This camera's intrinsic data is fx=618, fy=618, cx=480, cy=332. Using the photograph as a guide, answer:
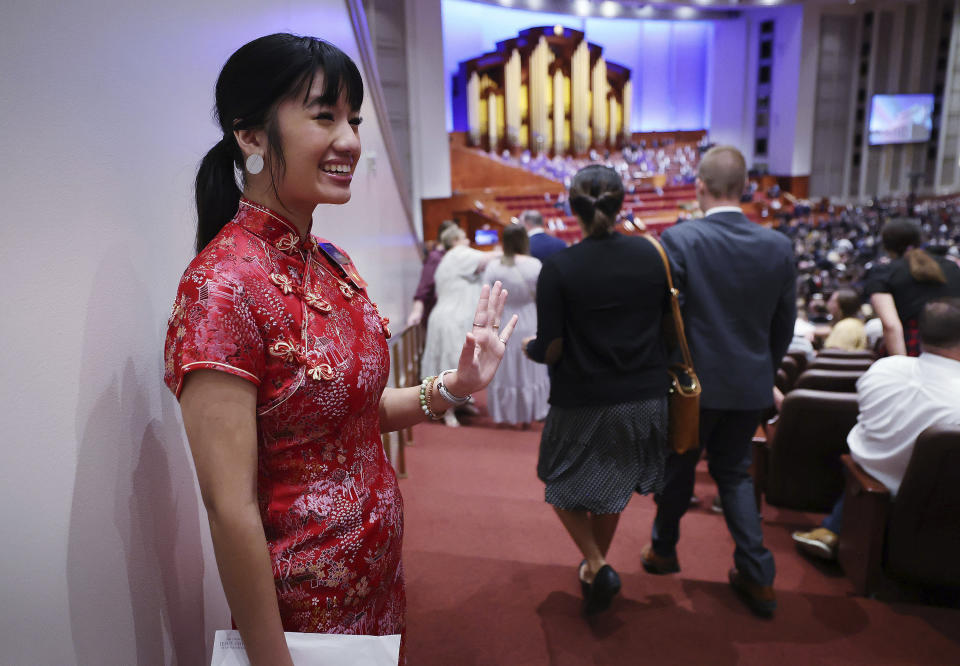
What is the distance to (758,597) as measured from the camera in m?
2.01

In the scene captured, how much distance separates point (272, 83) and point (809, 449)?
238 centimetres

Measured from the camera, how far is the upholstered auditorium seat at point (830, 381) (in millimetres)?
2613

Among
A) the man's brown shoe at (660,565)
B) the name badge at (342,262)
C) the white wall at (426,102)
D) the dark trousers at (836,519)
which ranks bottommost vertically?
A: the man's brown shoe at (660,565)

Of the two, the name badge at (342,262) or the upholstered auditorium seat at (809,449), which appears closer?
the name badge at (342,262)

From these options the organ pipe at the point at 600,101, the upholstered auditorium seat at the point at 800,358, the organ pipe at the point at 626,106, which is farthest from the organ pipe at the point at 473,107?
the upholstered auditorium seat at the point at 800,358

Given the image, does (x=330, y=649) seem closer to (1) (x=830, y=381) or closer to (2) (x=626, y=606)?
(2) (x=626, y=606)

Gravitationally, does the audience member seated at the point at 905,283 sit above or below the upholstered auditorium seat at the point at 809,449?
above

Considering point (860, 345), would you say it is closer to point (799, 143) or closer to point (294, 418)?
point (294, 418)

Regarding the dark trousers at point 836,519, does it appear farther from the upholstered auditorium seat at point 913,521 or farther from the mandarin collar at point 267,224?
the mandarin collar at point 267,224

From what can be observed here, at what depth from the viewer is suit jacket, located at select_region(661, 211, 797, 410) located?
6.53ft

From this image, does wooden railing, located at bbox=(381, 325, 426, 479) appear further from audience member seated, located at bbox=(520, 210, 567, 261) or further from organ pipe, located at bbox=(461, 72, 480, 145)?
organ pipe, located at bbox=(461, 72, 480, 145)

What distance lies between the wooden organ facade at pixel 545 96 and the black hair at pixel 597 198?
40.0 feet

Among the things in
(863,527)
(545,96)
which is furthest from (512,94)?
(863,527)

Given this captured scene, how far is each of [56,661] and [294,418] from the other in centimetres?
42
